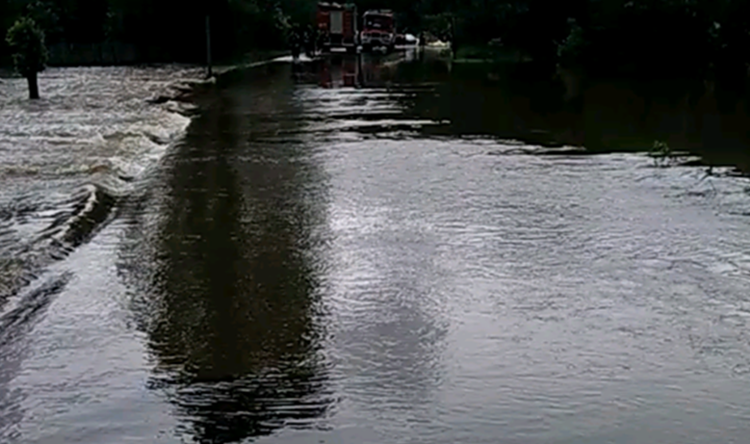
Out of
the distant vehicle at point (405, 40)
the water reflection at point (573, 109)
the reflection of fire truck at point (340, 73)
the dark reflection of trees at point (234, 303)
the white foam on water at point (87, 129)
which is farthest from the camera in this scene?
the distant vehicle at point (405, 40)

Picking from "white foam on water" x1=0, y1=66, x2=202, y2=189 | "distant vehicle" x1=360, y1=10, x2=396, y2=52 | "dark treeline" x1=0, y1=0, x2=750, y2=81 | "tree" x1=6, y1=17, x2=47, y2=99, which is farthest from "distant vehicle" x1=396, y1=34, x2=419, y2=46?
"tree" x1=6, y1=17, x2=47, y2=99

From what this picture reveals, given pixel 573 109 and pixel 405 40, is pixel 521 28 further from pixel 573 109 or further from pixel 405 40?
pixel 573 109

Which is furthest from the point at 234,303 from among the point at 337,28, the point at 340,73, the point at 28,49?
the point at 337,28

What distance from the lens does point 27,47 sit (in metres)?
27.5

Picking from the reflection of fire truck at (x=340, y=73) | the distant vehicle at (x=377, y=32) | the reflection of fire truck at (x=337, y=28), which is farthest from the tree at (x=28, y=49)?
the distant vehicle at (x=377, y=32)

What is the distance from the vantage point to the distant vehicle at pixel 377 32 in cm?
6147

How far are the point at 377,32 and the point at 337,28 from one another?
4.37 metres

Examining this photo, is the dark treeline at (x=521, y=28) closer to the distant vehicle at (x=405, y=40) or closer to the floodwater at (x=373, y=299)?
the distant vehicle at (x=405, y=40)

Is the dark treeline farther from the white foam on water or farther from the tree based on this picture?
the tree

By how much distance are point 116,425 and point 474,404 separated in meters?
1.82

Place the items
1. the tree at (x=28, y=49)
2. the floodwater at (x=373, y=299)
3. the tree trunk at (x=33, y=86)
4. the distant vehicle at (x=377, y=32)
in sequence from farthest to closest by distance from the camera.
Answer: the distant vehicle at (x=377, y=32), the tree trunk at (x=33, y=86), the tree at (x=28, y=49), the floodwater at (x=373, y=299)

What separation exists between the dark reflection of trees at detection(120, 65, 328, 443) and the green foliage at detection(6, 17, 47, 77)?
54.2 ft

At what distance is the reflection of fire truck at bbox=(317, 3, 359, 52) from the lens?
58.1 meters

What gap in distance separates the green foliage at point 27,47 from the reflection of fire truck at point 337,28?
30759mm
